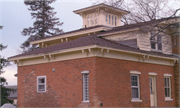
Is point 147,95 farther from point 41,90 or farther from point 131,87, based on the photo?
point 41,90

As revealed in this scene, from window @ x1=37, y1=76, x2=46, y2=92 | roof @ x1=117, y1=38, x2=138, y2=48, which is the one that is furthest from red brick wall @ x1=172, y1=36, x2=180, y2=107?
window @ x1=37, y1=76, x2=46, y2=92

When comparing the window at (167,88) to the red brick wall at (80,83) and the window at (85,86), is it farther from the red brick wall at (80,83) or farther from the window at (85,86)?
the window at (85,86)

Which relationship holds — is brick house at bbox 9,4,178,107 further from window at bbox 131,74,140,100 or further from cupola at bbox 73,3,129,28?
cupola at bbox 73,3,129,28

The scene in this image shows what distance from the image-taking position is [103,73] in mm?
16312

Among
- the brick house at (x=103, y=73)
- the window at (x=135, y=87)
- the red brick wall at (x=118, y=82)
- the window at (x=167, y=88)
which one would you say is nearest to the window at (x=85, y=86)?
the brick house at (x=103, y=73)

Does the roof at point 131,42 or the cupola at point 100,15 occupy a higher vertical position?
the cupola at point 100,15

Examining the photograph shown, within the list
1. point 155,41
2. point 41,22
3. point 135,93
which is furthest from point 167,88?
point 41,22

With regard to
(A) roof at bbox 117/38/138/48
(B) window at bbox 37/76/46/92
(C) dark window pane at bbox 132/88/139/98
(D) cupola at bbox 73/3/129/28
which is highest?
(D) cupola at bbox 73/3/129/28

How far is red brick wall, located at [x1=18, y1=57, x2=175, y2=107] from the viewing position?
52.8 feet

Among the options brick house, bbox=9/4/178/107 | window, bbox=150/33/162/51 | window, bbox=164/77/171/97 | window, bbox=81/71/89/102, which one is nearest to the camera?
brick house, bbox=9/4/178/107

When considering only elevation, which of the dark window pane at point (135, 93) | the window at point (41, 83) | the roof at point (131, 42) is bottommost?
the dark window pane at point (135, 93)

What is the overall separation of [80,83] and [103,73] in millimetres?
1655

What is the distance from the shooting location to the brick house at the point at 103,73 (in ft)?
53.4

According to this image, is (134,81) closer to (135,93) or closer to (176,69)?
(135,93)
